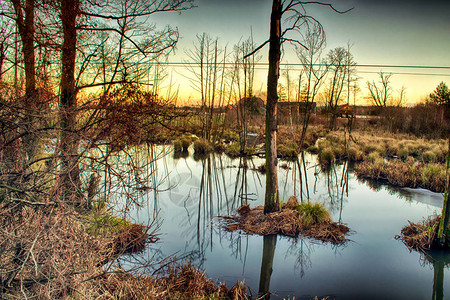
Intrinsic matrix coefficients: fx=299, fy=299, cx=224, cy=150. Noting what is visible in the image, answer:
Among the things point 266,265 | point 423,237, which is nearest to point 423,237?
point 423,237

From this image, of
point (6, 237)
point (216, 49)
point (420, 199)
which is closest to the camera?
point (6, 237)

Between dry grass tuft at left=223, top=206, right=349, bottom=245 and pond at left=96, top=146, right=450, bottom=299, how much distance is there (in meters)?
0.22

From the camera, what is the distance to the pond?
5.08 metres

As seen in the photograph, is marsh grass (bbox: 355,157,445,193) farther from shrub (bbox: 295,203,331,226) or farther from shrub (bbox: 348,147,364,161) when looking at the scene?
shrub (bbox: 295,203,331,226)

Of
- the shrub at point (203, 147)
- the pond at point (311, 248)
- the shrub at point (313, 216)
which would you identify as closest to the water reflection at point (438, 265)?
the pond at point (311, 248)

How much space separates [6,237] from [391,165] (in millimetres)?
14748

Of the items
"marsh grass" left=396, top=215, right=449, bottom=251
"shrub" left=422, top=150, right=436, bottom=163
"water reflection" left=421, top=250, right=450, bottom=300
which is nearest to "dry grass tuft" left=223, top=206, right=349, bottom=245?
"marsh grass" left=396, top=215, right=449, bottom=251

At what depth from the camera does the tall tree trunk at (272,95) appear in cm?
724

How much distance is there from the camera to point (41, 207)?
3408 mm

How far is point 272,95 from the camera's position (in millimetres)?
7355

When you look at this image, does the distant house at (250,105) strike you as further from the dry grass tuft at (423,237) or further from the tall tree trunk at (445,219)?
the tall tree trunk at (445,219)

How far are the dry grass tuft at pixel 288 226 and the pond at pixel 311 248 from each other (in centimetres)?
22

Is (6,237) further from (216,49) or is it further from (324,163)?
(324,163)

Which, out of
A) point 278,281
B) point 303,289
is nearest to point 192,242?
point 278,281
